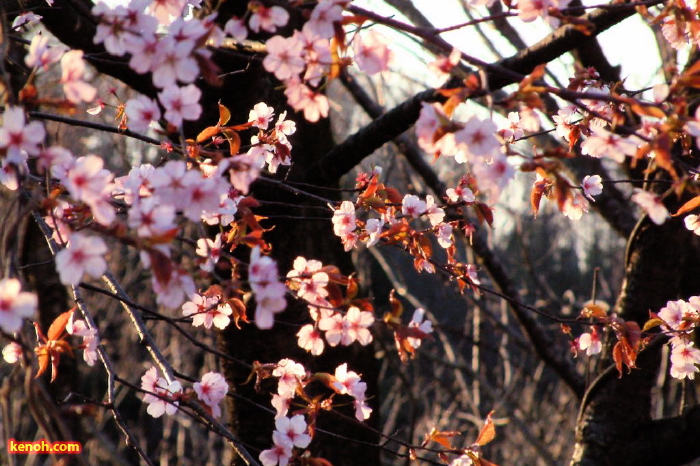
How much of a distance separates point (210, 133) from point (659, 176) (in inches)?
63.7

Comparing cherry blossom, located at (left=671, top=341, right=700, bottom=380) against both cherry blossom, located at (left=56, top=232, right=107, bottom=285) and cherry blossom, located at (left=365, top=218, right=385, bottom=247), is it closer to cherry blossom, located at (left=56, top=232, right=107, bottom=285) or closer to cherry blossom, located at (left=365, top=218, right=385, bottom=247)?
cherry blossom, located at (left=365, top=218, right=385, bottom=247)

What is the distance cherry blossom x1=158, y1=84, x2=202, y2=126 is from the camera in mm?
971

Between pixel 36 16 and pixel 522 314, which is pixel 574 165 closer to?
pixel 522 314

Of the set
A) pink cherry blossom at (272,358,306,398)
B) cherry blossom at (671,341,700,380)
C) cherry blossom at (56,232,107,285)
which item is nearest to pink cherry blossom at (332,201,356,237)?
pink cherry blossom at (272,358,306,398)

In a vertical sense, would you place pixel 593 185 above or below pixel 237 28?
above

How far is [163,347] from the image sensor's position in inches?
254

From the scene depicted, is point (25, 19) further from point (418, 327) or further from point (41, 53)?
point (418, 327)

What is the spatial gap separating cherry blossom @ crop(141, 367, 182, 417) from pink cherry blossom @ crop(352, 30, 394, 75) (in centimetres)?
73

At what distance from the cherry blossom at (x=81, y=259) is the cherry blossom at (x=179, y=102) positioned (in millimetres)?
252

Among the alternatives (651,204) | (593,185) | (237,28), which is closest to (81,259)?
(237,28)

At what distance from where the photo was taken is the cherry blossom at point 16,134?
0.80m

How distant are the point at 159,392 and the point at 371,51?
2.75 feet

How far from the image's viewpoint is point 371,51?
1.09m

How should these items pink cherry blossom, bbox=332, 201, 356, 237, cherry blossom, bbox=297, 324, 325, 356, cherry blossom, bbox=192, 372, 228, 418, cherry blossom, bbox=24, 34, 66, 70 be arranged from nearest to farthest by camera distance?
1. cherry blossom, bbox=24, 34, 66, 70
2. cherry blossom, bbox=297, 324, 325, 356
3. cherry blossom, bbox=192, 372, 228, 418
4. pink cherry blossom, bbox=332, 201, 356, 237
